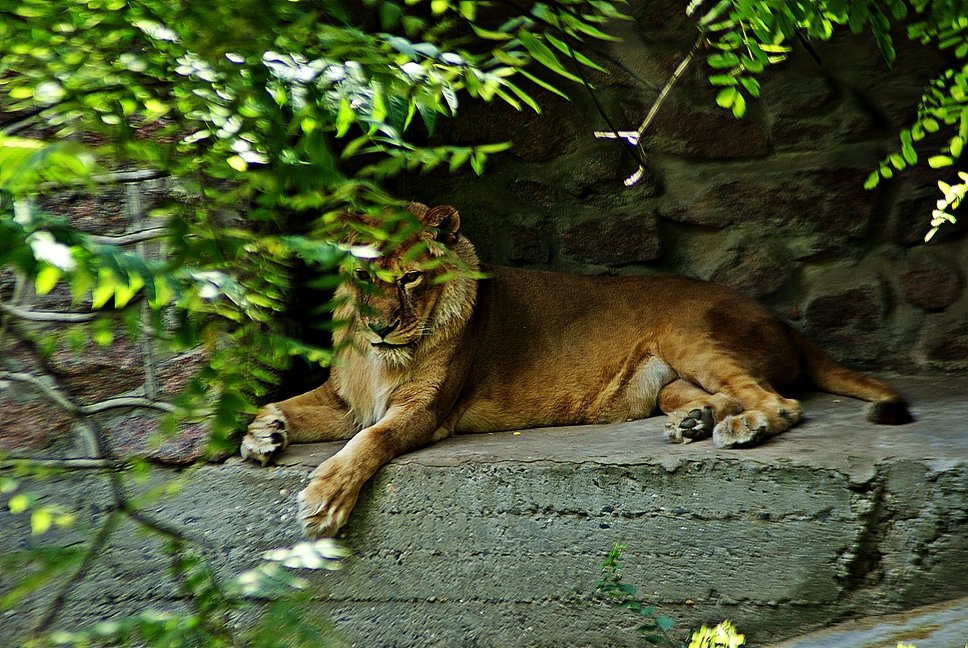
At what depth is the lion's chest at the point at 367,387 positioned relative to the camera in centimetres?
349

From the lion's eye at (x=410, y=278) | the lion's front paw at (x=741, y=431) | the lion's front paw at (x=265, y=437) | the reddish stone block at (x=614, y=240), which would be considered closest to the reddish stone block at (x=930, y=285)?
the reddish stone block at (x=614, y=240)

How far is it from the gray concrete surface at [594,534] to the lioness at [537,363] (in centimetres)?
15

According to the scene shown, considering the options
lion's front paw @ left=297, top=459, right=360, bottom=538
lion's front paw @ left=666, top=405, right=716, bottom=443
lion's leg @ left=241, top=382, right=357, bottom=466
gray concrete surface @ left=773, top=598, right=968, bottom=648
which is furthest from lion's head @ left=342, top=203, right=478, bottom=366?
gray concrete surface @ left=773, top=598, right=968, bottom=648

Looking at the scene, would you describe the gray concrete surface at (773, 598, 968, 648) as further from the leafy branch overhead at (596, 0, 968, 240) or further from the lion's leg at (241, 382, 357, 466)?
the lion's leg at (241, 382, 357, 466)

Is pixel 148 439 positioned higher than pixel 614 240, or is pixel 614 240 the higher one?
pixel 614 240

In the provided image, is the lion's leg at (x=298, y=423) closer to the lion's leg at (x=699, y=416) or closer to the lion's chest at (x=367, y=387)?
the lion's chest at (x=367, y=387)

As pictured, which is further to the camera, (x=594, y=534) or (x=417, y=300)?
A: (x=417, y=300)

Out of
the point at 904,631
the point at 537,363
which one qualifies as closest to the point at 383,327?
the point at 537,363

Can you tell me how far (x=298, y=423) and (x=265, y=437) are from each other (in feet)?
0.82

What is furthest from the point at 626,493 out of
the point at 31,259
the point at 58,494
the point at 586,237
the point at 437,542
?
the point at 31,259

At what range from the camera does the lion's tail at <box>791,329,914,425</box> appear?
122 inches

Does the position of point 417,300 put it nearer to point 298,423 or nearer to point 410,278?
point 410,278

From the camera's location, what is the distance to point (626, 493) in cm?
291

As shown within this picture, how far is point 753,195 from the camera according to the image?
3932 millimetres
